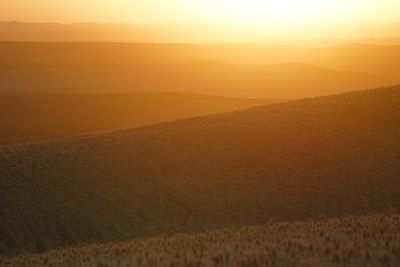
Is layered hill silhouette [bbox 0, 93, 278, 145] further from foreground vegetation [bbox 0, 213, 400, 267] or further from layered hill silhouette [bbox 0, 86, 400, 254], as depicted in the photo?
foreground vegetation [bbox 0, 213, 400, 267]

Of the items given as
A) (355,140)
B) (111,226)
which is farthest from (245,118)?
(111,226)

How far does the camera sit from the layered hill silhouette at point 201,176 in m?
25.6

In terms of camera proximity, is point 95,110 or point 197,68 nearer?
point 95,110

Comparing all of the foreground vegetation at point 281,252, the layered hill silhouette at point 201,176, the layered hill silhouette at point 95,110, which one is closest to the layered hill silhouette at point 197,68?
the layered hill silhouette at point 95,110

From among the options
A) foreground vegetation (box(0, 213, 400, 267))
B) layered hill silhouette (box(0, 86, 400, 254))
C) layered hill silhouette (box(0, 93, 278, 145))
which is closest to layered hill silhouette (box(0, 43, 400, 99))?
layered hill silhouette (box(0, 93, 278, 145))

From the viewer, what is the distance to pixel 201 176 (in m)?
30.8

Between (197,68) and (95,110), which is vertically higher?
(197,68)

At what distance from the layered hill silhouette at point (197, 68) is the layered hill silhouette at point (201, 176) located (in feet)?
197

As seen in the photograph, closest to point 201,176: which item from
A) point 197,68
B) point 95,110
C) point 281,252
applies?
point 281,252

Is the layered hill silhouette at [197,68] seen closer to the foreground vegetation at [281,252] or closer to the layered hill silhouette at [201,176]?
the layered hill silhouette at [201,176]

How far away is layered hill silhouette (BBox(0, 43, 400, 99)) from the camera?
349 ft

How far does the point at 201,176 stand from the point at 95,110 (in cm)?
5442

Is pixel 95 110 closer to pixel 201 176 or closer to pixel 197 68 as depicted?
pixel 197 68

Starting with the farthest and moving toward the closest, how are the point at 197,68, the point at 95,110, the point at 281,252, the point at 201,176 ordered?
the point at 197,68
the point at 95,110
the point at 201,176
the point at 281,252
